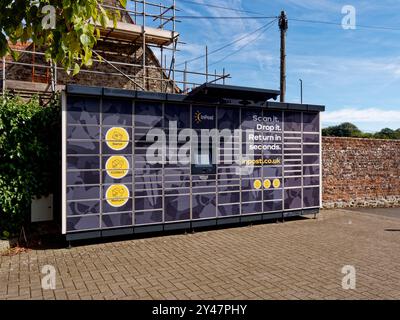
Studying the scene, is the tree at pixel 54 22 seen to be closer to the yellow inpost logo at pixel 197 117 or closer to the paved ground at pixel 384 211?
the yellow inpost logo at pixel 197 117

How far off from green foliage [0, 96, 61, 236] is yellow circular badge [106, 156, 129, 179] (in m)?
1.31

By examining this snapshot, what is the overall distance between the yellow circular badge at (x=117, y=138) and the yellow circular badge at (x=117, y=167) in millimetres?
244

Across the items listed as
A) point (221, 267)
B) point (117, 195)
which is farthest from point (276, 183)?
point (117, 195)

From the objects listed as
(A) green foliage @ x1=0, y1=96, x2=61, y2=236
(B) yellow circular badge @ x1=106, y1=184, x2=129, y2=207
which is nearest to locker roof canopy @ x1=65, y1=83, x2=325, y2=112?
(A) green foliage @ x1=0, y1=96, x2=61, y2=236

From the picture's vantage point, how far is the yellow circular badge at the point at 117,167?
7.60m

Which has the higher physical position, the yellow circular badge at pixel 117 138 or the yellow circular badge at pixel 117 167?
the yellow circular badge at pixel 117 138

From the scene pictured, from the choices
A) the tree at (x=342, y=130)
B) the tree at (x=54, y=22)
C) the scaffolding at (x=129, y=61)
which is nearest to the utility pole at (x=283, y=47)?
the scaffolding at (x=129, y=61)

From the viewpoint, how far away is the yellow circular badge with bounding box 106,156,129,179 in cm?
760

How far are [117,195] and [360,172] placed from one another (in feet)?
33.4

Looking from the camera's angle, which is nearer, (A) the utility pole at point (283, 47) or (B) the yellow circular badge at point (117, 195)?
(B) the yellow circular badge at point (117, 195)

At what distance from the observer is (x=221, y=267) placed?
19.8 ft

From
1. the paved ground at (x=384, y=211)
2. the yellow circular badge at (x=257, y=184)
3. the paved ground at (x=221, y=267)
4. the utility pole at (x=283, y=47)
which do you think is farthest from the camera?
the utility pole at (x=283, y=47)

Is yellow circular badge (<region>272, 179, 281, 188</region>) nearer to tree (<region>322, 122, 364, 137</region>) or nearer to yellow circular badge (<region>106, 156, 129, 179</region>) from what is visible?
yellow circular badge (<region>106, 156, 129, 179</region>)
